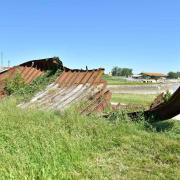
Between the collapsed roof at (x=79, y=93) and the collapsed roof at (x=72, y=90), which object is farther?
the collapsed roof at (x=72, y=90)

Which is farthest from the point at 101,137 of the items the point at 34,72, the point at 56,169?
the point at 34,72

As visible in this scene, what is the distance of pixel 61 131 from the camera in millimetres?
7004

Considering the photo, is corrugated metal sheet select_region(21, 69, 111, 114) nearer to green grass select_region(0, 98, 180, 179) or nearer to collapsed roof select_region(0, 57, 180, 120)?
collapsed roof select_region(0, 57, 180, 120)

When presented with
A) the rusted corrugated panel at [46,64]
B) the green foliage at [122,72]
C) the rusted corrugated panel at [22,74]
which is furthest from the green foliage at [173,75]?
the rusted corrugated panel at [22,74]

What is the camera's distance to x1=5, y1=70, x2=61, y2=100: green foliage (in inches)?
531

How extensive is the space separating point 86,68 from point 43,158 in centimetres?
795

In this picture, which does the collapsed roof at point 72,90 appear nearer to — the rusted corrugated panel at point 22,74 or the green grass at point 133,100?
the rusted corrugated panel at point 22,74

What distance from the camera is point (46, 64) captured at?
15.3 metres

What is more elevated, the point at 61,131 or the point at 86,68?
the point at 86,68

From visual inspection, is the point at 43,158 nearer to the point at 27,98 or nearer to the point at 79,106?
the point at 79,106

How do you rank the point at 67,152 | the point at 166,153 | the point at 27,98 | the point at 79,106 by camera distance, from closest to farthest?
the point at 67,152 < the point at 166,153 < the point at 79,106 < the point at 27,98

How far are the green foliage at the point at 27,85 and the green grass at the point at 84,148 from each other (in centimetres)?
492

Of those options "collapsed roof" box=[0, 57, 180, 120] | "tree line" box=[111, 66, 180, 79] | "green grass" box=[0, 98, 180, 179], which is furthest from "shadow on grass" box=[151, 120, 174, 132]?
"tree line" box=[111, 66, 180, 79]

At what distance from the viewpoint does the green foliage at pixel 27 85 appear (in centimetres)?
1349
